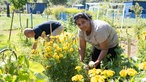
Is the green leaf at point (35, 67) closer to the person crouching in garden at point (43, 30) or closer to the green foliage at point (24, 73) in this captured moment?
the green foliage at point (24, 73)

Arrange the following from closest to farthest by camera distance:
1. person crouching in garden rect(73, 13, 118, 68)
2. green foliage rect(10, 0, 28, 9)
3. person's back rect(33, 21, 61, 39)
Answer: person crouching in garden rect(73, 13, 118, 68) → person's back rect(33, 21, 61, 39) → green foliage rect(10, 0, 28, 9)

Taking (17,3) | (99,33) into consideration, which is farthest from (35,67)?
(17,3)

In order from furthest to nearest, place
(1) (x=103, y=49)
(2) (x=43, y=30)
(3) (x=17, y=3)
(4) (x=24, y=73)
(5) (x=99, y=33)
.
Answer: (3) (x=17, y=3), (2) (x=43, y=30), (1) (x=103, y=49), (5) (x=99, y=33), (4) (x=24, y=73)

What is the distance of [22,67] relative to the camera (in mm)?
1038

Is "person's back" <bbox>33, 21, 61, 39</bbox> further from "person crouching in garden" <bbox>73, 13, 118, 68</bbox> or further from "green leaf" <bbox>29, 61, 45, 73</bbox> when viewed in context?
"green leaf" <bbox>29, 61, 45, 73</bbox>

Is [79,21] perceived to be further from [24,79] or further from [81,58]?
[24,79]

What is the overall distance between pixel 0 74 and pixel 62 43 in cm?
337

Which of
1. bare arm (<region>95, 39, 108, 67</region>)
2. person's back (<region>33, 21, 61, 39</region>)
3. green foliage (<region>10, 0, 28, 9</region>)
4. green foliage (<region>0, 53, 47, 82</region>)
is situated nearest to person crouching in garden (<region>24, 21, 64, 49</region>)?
A: person's back (<region>33, 21, 61, 39</region>)

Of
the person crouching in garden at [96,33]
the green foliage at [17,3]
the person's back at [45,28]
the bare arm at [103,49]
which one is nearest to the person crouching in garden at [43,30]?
the person's back at [45,28]

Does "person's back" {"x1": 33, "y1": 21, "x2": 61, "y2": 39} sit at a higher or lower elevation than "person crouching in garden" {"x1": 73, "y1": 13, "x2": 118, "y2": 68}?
lower

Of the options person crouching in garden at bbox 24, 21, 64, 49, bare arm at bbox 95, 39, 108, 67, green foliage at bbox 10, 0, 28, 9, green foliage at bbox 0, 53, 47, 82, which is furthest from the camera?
green foliage at bbox 10, 0, 28, 9

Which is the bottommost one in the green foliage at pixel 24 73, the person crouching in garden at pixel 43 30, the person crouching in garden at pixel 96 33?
the person crouching in garden at pixel 43 30

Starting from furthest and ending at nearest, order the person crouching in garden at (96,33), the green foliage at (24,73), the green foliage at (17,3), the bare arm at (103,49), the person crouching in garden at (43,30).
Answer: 1. the green foliage at (17,3)
2. the person crouching in garden at (43,30)
3. the bare arm at (103,49)
4. the person crouching in garden at (96,33)
5. the green foliage at (24,73)

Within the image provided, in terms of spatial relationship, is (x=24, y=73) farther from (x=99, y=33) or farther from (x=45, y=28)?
(x=45, y=28)
